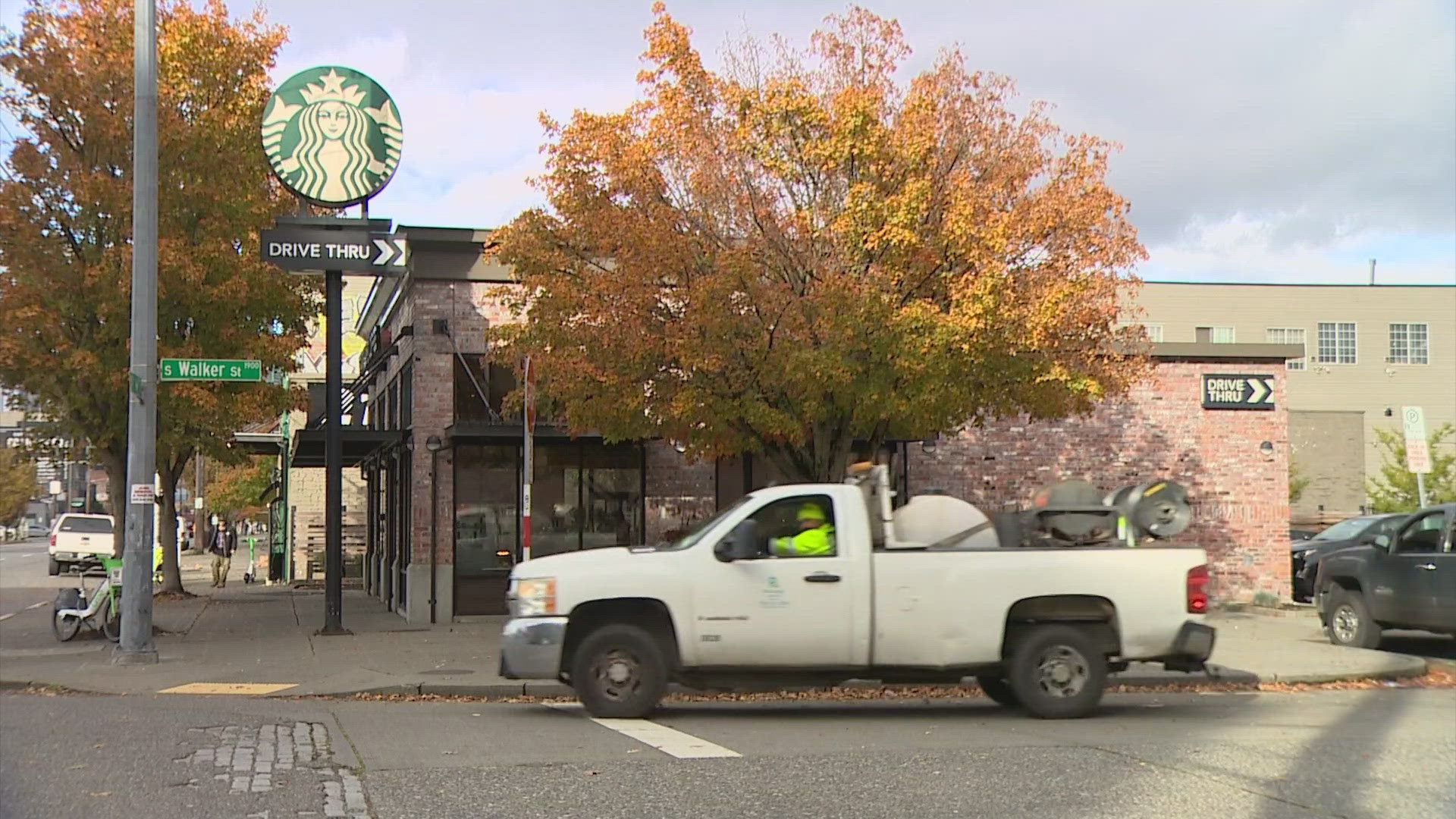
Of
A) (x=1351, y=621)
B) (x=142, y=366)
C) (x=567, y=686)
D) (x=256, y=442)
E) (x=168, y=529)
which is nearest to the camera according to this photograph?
(x=567, y=686)

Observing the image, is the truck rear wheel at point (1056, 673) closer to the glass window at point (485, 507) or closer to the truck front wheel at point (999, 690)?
the truck front wheel at point (999, 690)

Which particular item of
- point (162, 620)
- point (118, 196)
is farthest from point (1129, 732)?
point (162, 620)

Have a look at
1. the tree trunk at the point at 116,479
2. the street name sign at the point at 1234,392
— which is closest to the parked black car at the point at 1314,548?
A: the street name sign at the point at 1234,392

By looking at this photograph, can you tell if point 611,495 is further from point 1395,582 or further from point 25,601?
point 25,601

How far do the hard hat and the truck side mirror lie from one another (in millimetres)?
427

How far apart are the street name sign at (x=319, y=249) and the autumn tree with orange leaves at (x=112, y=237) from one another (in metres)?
1.90

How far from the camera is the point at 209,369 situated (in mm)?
14656

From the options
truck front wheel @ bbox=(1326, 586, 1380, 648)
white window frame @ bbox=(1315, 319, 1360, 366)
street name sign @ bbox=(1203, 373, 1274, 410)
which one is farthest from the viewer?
white window frame @ bbox=(1315, 319, 1360, 366)

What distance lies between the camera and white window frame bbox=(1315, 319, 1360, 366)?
51219mm

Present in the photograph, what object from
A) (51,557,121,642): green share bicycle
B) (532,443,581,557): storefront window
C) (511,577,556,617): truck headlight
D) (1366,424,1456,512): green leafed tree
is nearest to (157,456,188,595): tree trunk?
(51,557,121,642): green share bicycle

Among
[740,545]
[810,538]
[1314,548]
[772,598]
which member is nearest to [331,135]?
[740,545]

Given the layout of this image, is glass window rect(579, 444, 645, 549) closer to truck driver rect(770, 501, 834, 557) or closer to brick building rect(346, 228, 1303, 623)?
brick building rect(346, 228, 1303, 623)

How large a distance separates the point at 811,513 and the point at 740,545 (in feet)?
2.19

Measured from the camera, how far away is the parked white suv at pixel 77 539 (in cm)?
3641
